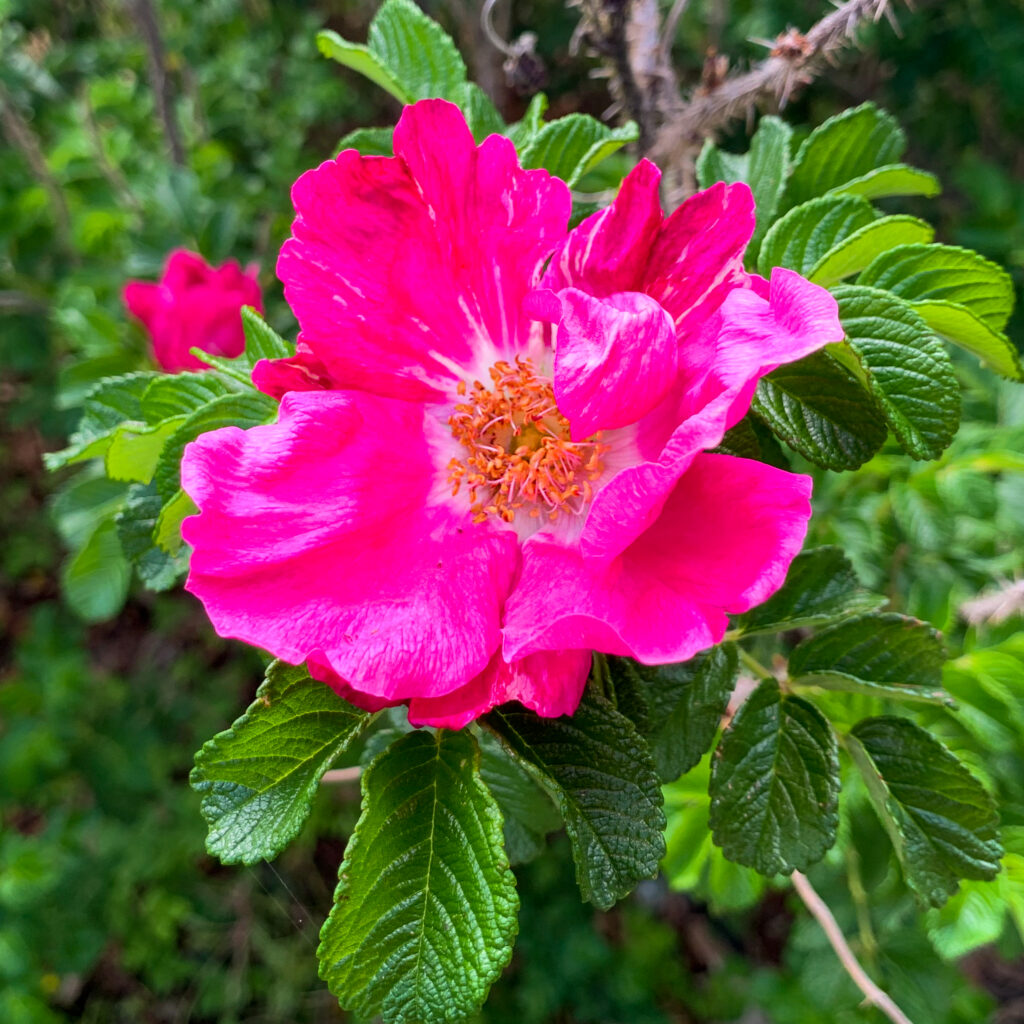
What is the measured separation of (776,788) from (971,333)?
1.27 ft

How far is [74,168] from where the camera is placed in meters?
2.01

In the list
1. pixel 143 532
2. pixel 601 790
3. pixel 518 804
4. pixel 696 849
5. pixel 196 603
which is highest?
pixel 143 532

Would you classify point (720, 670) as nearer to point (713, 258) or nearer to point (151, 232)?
point (713, 258)

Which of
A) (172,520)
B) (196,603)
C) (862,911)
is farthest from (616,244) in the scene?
(196,603)

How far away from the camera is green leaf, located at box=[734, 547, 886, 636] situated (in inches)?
30.0

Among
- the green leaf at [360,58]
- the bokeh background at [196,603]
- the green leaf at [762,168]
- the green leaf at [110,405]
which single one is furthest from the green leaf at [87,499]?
the green leaf at [762,168]

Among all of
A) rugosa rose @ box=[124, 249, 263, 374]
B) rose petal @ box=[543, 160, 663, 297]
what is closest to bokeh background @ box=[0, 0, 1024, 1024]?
rugosa rose @ box=[124, 249, 263, 374]

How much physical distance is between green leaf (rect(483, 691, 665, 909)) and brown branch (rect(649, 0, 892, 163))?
61cm

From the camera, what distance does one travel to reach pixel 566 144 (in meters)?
0.77

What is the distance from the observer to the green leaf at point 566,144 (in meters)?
0.76

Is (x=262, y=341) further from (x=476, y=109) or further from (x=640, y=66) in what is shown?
(x=640, y=66)

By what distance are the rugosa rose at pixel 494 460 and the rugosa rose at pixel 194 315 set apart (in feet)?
2.24

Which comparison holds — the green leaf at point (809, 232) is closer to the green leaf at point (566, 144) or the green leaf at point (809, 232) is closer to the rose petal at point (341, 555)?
the green leaf at point (566, 144)

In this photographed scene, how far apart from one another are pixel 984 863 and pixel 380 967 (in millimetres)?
490
